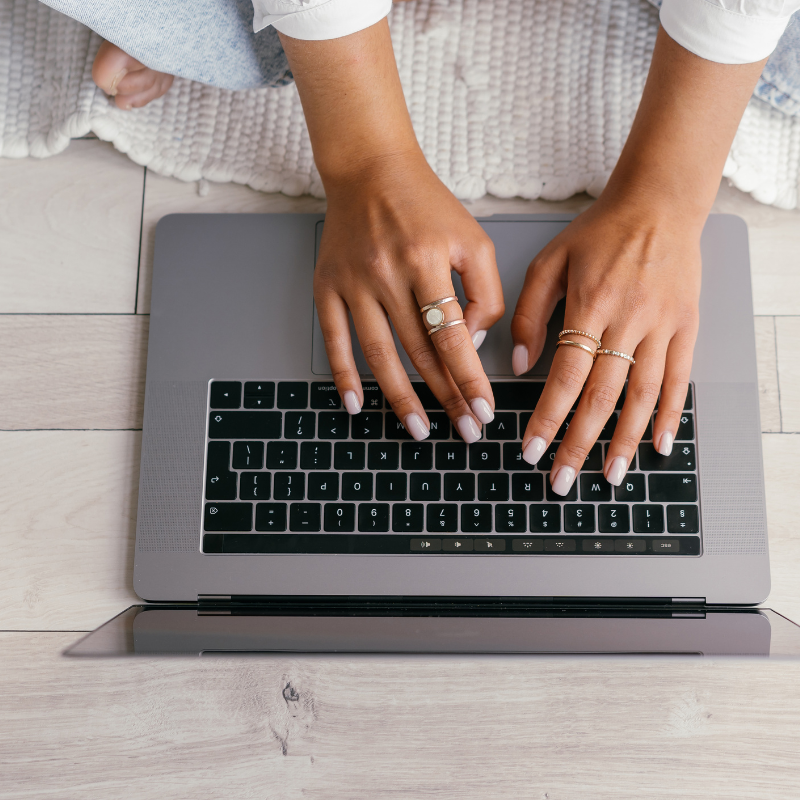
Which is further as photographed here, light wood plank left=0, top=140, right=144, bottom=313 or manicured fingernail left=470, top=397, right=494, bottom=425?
light wood plank left=0, top=140, right=144, bottom=313

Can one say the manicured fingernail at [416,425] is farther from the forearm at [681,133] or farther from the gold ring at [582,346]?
the forearm at [681,133]

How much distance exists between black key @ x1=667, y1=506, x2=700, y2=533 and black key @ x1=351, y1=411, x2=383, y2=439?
26 centimetres

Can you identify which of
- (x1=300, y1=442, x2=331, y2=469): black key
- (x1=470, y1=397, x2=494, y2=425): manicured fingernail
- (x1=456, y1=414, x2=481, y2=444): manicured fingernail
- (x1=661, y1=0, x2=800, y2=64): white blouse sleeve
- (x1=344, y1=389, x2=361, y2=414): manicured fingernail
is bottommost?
(x1=300, y1=442, x2=331, y2=469): black key

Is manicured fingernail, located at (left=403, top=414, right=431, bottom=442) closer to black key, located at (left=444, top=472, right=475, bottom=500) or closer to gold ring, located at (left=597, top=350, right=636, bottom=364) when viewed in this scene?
black key, located at (left=444, top=472, right=475, bottom=500)

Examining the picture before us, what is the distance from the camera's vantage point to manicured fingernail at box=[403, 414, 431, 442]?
541 mm

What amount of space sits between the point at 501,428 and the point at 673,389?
→ 0.15 m

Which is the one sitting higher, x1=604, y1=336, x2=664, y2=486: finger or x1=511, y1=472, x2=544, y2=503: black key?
x1=604, y1=336, x2=664, y2=486: finger

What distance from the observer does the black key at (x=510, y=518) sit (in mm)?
544

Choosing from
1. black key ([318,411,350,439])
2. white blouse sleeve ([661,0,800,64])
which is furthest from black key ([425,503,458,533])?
white blouse sleeve ([661,0,800,64])

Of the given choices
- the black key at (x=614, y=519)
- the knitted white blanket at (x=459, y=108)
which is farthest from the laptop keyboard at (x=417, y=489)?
the knitted white blanket at (x=459, y=108)

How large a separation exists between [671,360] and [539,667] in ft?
0.97

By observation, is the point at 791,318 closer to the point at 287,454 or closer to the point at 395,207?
the point at 395,207

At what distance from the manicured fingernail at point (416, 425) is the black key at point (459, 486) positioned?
0.05 m

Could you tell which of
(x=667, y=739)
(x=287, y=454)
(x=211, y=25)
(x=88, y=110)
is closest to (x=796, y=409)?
(x=667, y=739)
